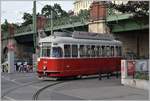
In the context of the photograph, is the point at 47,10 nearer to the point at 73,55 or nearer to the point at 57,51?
the point at 73,55

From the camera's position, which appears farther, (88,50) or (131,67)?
(88,50)

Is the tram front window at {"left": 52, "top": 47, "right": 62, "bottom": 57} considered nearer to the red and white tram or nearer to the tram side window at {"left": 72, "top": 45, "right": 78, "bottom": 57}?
the red and white tram

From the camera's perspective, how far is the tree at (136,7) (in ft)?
83.9

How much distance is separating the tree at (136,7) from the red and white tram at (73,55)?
4.80m

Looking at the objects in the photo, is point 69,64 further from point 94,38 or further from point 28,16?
point 28,16

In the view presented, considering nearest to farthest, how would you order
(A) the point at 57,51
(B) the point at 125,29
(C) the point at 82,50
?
1. (A) the point at 57,51
2. (C) the point at 82,50
3. (B) the point at 125,29

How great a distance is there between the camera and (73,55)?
30.8 metres

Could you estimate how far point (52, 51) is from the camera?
99.1ft

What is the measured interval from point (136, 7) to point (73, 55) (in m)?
6.37

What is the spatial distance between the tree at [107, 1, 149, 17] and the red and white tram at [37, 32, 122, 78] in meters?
4.80

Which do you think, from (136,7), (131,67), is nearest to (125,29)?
(136,7)

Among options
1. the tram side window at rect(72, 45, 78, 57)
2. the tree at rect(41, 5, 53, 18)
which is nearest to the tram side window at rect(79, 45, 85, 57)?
the tram side window at rect(72, 45, 78, 57)

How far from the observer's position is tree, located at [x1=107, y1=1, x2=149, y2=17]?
25.6m

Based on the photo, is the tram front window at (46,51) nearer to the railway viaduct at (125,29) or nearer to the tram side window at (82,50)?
the tram side window at (82,50)
